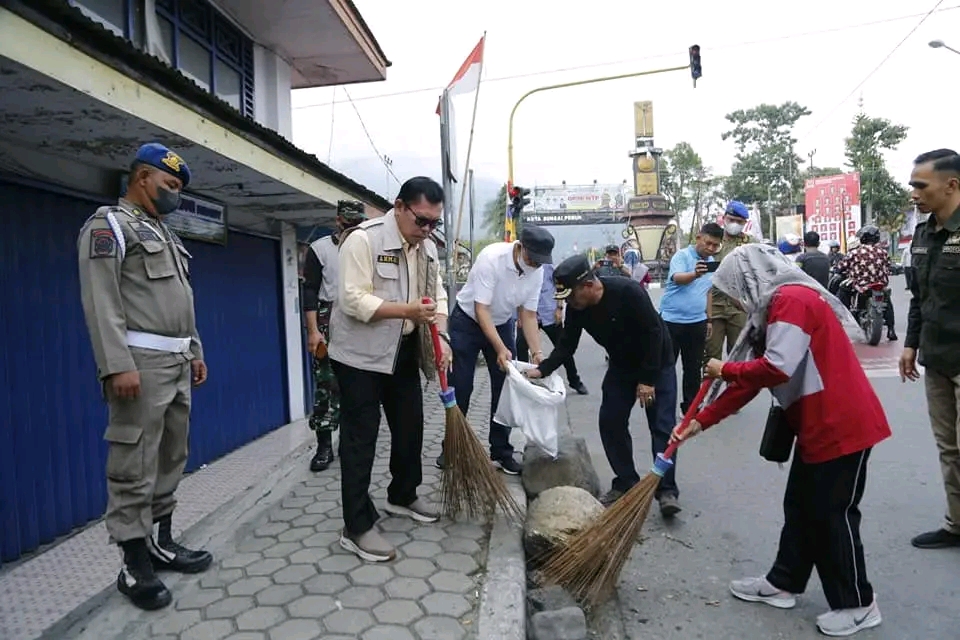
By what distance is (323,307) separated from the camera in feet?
14.5

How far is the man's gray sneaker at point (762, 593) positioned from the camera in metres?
2.85

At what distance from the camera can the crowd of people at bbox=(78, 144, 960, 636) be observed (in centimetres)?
252

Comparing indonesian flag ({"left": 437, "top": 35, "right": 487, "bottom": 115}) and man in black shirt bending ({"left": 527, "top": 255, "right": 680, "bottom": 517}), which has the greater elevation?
indonesian flag ({"left": 437, "top": 35, "right": 487, "bottom": 115})

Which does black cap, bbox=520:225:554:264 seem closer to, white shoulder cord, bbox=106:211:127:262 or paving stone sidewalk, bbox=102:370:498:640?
paving stone sidewalk, bbox=102:370:498:640

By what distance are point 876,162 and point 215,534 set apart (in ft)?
147

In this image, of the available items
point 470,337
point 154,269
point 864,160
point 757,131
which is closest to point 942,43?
point 470,337

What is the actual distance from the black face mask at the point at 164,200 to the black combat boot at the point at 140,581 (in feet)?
4.41

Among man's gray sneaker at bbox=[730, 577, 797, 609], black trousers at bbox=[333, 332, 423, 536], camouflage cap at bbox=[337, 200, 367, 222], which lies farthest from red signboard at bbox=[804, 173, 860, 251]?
black trousers at bbox=[333, 332, 423, 536]

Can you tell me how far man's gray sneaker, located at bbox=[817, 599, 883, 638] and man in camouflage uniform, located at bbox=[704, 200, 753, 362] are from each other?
3.40 meters

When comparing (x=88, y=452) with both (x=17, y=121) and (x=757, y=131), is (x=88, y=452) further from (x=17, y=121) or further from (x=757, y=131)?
(x=757, y=131)

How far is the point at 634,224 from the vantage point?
38062 millimetres

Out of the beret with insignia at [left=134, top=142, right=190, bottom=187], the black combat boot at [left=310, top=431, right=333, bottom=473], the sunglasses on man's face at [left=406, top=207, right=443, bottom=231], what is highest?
the beret with insignia at [left=134, top=142, right=190, bottom=187]

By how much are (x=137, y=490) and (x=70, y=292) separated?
5.30ft

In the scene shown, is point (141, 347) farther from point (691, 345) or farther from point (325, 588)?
point (691, 345)
